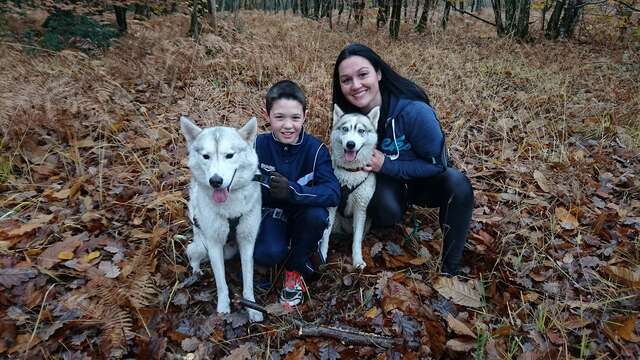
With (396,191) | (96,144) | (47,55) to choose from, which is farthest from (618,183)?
(47,55)

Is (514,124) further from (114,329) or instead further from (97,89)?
(97,89)

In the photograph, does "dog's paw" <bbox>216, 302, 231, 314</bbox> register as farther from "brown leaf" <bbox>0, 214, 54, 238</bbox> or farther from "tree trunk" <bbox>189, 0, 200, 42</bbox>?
"tree trunk" <bbox>189, 0, 200, 42</bbox>

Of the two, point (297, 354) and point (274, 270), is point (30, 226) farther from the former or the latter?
point (297, 354)

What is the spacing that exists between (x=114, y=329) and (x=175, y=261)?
806 mm

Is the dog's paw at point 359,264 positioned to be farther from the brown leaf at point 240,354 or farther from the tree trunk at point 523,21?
the tree trunk at point 523,21

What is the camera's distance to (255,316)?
104 inches

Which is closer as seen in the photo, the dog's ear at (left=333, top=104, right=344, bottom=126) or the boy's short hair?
the boy's short hair

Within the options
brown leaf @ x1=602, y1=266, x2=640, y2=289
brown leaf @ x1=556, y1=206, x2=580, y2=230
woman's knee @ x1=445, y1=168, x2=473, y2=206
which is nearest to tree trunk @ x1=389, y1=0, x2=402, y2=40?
brown leaf @ x1=556, y1=206, x2=580, y2=230

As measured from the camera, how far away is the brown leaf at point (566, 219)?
11.1 ft

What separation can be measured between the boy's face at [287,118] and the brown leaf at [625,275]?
8.44 feet

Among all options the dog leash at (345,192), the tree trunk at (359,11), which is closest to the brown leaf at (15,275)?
the dog leash at (345,192)

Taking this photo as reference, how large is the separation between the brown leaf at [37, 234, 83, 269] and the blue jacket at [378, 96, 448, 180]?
98.5 inches

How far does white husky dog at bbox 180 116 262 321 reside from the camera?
231cm

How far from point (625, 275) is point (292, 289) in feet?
7.96
